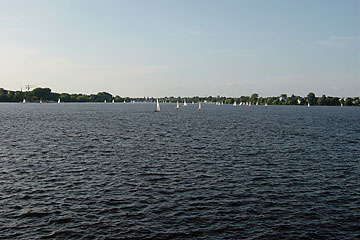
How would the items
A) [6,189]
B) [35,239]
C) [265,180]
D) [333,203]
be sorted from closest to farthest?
[35,239], [333,203], [6,189], [265,180]

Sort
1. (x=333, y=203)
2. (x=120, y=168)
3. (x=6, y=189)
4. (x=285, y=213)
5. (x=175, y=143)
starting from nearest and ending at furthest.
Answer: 1. (x=285, y=213)
2. (x=333, y=203)
3. (x=6, y=189)
4. (x=120, y=168)
5. (x=175, y=143)

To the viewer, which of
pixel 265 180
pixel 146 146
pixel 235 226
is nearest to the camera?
pixel 235 226

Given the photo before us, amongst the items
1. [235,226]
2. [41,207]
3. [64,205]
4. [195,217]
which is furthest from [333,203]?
[41,207]

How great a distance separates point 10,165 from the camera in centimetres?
4078

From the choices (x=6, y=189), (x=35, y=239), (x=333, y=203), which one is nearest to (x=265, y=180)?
(x=333, y=203)

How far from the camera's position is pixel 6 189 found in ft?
99.8

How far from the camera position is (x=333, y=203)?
1121 inches

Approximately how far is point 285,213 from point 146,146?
37.1 m

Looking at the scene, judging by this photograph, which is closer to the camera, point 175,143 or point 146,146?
point 146,146

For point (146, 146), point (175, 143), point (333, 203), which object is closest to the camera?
point (333, 203)

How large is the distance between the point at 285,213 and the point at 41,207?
787 inches

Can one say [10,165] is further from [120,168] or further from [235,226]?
[235,226]

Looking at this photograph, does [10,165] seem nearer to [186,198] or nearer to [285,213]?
[186,198]

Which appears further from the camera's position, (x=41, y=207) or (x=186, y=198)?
(x=186, y=198)
